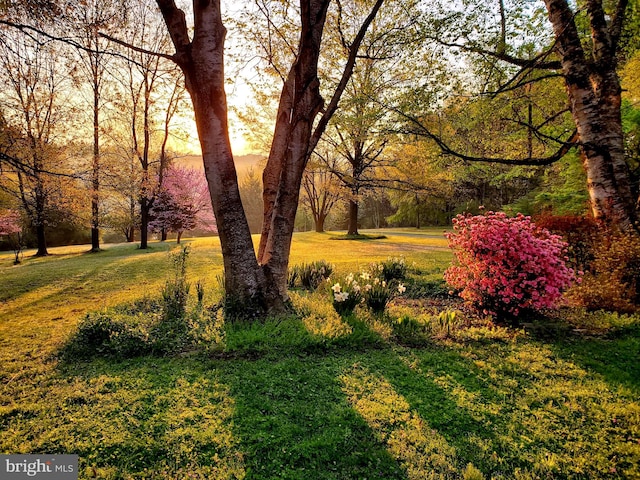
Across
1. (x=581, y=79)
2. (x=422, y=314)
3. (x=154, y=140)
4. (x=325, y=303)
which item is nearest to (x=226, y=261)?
(x=325, y=303)

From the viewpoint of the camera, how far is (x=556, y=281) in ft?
14.2

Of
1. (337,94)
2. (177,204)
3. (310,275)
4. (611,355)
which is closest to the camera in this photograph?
(611,355)

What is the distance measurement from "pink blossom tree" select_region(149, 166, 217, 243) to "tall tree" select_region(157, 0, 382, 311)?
1716 centimetres

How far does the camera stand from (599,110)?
5238mm

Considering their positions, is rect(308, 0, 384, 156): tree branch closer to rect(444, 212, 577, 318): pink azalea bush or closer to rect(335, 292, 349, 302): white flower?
rect(335, 292, 349, 302): white flower

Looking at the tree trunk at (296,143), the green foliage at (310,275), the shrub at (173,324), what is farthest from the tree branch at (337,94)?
the shrub at (173,324)

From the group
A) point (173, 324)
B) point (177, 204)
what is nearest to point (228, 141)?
point (173, 324)

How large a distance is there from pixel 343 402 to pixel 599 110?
20.8 ft

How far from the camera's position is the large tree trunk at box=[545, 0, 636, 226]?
5.11m

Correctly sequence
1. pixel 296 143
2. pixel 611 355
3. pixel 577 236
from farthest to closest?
pixel 577 236 < pixel 296 143 < pixel 611 355

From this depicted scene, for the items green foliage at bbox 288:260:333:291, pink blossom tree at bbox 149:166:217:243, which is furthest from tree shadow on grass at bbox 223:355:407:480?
pink blossom tree at bbox 149:166:217:243

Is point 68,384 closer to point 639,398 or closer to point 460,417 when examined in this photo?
point 460,417

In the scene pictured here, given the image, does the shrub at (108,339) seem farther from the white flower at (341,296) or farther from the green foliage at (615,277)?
the green foliage at (615,277)

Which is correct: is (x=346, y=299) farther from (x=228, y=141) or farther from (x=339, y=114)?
(x=339, y=114)
